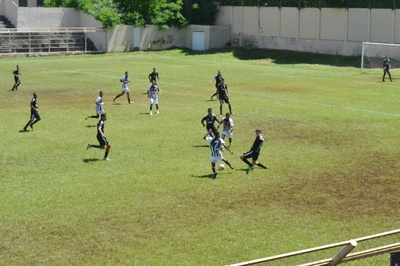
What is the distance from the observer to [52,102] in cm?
4322

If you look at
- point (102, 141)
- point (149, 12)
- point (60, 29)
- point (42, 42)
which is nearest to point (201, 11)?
point (149, 12)

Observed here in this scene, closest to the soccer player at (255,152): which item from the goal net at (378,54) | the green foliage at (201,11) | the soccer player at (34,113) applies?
the soccer player at (34,113)

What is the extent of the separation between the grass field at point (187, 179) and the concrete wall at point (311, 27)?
75.2ft

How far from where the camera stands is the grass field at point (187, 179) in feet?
58.1

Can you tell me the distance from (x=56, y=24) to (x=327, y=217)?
68433 mm

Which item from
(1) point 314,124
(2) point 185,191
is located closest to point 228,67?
(1) point 314,124

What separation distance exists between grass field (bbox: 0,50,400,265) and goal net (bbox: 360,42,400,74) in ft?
57.2

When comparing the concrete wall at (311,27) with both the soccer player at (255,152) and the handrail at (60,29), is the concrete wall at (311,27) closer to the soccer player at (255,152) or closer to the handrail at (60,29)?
the handrail at (60,29)

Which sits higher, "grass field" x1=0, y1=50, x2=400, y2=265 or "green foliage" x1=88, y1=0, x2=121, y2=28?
"green foliage" x1=88, y1=0, x2=121, y2=28

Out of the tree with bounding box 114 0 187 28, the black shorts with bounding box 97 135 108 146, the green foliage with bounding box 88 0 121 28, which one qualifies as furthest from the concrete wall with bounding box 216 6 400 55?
the black shorts with bounding box 97 135 108 146

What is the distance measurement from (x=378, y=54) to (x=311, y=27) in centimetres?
1091

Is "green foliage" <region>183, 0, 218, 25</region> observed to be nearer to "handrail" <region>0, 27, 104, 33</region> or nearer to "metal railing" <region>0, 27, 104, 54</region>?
"handrail" <region>0, 27, 104, 33</region>

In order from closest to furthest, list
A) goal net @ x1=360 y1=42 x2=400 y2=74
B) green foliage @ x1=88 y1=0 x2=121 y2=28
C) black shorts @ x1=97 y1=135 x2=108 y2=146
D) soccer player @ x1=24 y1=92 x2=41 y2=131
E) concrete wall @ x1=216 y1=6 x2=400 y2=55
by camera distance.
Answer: black shorts @ x1=97 y1=135 x2=108 y2=146, soccer player @ x1=24 y1=92 x2=41 y2=131, goal net @ x1=360 y1=42 x2=400 y2=74, concrete wall @ x1=216 y1=6 x2=400 y2=55, green foliage @ x1=88 y1=0 x2=121 y2=28

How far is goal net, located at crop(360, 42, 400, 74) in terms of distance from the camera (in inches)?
2569
